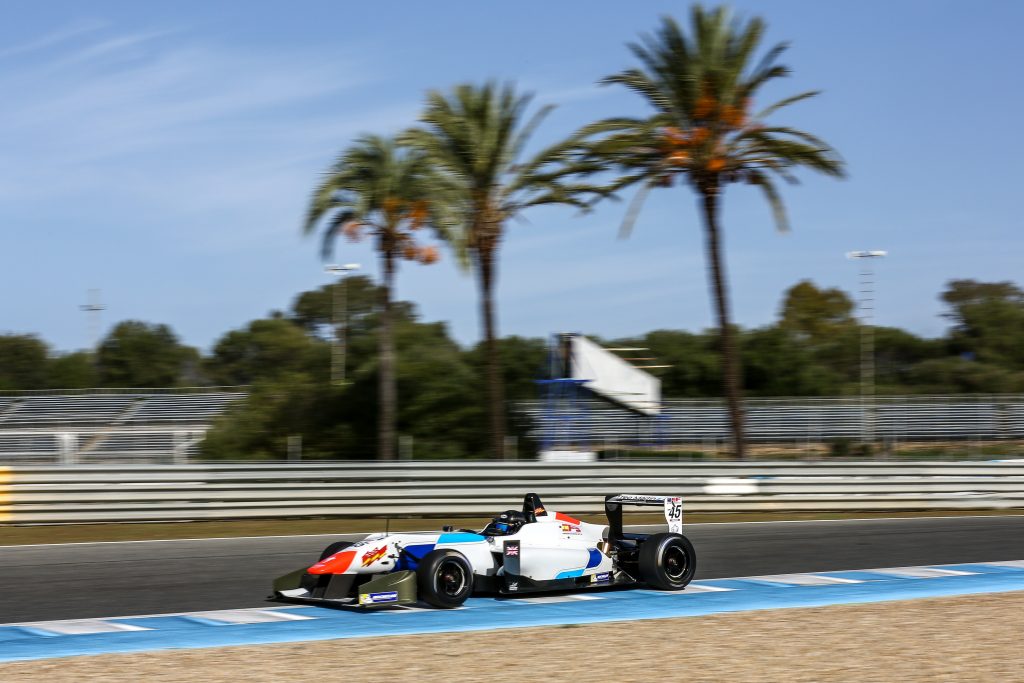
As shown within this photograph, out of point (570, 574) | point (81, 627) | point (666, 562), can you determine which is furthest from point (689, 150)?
point (81, 627)

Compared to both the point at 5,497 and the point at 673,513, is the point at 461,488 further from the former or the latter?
the point at 673,513

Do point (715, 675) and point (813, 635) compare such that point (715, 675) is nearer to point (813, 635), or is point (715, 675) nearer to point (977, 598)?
point (813, 635)

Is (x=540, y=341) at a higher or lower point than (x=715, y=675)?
higher

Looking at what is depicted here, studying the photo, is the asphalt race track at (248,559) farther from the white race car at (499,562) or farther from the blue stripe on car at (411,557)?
the blue stripe on car at (411,557)

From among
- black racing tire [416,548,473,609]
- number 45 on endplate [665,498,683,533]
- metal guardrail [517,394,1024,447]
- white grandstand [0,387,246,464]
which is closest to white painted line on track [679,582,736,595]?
number 45 on endplate [665,498,683,533]

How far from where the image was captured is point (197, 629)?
28.6ft

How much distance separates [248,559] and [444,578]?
4450mm

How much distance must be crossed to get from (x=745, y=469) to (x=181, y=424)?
108 ft

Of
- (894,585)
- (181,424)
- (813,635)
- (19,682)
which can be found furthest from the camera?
(181,424)

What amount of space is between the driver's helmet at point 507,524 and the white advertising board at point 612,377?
19741 millimetres

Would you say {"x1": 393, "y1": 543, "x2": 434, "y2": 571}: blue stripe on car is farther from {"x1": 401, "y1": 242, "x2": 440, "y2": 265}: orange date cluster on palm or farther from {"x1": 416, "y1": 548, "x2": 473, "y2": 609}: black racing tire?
{"x1": 401, "y1": 242, "x2": 440, "y2": 265}: orange date cluster on palm

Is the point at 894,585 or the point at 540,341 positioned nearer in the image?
the point at 894,585

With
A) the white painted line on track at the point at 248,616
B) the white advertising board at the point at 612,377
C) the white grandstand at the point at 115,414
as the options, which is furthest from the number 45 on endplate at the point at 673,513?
the white grandstand at the point at 115,414

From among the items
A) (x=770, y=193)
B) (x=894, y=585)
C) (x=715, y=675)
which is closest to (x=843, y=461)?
(x=770, y=193)
